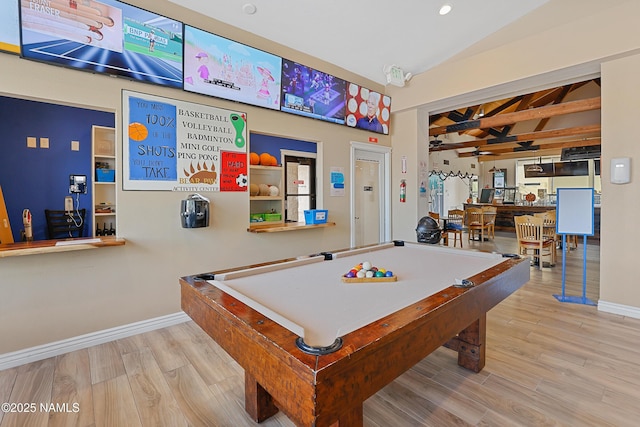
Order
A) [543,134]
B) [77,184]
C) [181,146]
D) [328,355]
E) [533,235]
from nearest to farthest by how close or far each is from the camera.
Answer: [328,355]
[181,146]
[77,184]
[533,235]
[543,134]

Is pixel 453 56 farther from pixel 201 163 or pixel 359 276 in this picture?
pixel 359 276

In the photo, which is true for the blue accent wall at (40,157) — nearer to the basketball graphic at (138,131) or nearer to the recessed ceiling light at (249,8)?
the basketball graphic at (138,131)

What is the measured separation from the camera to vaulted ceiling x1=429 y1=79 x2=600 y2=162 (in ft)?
16.5

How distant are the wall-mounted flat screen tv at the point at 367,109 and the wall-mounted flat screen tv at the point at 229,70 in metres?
1.23

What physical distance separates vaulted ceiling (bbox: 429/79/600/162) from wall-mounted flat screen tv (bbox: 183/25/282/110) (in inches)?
145

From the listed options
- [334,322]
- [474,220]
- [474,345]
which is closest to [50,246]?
[334,322]

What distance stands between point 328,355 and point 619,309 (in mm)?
3835

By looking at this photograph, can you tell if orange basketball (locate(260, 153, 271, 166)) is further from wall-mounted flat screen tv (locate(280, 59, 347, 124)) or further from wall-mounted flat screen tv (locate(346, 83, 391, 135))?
wall-mounted flat screen tv (locate(346, 83, 391, 135))

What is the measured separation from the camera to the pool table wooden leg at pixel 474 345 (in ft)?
6.86

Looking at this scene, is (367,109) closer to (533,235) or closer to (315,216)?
(315,216)

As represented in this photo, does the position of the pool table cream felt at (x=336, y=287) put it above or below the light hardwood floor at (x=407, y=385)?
above

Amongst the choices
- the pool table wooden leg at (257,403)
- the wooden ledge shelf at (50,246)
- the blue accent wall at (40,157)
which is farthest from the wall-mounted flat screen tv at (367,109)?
the blue accent wall at (40,157)

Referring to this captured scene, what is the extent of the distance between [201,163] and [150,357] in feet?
5.72

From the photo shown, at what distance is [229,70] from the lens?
3078 millimetres
